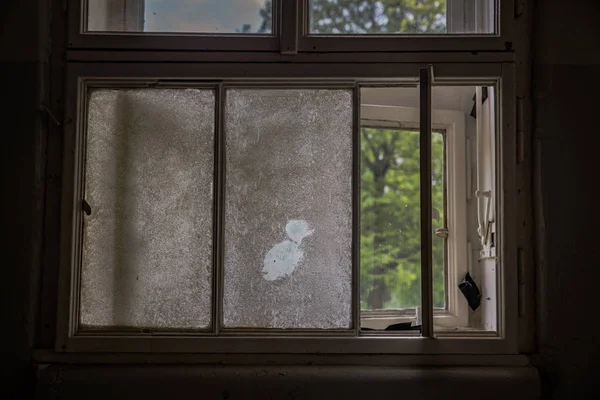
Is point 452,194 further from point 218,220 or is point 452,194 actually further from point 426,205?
point 218,220

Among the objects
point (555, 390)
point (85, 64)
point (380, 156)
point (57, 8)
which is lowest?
point (555, 390)

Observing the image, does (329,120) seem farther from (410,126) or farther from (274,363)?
(274,363)

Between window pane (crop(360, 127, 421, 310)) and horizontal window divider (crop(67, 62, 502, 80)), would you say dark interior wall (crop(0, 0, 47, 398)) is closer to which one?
horizontal window divider (crop(67, 62, 502, 80))

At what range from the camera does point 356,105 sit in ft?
6.68

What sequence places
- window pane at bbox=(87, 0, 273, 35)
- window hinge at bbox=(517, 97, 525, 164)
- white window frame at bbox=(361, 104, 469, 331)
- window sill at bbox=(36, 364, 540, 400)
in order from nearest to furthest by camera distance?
1. window sill at bbox=(36, 364, 540, 400)
2. window hinge at bbox=(517, 97, 525, 164)
3. window pane at bbox=(87, 0, 273, 35)
4. white window frame at bbox=(361, 104, 469, 331)

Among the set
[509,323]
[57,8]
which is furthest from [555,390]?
[57,8]

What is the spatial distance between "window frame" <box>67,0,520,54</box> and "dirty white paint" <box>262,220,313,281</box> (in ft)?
1.85

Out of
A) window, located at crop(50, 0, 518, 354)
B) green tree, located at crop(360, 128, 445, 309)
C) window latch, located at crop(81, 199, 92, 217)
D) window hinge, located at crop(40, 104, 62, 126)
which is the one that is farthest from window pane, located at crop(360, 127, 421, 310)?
window hinge, located at crop(40, 104, 62, 126)

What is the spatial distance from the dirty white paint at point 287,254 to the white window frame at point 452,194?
0.46 m

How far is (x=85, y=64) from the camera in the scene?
80.6 inches

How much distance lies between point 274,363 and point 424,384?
0.46 m

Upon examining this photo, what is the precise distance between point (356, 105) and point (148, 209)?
29.5 inches

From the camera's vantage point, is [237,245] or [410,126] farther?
[410,126]

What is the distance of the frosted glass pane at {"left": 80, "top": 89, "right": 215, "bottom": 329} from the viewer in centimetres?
202
